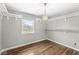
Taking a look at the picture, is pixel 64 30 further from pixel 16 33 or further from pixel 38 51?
pixel 16 33

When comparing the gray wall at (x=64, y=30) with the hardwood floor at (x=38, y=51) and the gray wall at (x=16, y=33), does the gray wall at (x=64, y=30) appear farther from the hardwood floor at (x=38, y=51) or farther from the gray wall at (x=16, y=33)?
the hardwood floor at (x=38, y=51)

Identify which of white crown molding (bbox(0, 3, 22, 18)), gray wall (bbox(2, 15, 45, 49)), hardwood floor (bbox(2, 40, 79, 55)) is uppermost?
white crown molding (bbox(0, 3, 22, 18))

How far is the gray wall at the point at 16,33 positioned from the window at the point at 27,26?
0.30 ft

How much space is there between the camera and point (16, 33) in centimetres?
161

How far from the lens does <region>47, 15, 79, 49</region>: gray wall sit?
175cm

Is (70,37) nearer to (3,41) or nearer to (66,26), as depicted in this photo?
(66,26)

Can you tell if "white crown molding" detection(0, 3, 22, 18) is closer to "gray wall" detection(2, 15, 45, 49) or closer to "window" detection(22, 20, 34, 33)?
"gray wall" detection(2, 15, 45, 49)

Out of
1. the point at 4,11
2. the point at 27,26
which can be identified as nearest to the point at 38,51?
the point at 27,26

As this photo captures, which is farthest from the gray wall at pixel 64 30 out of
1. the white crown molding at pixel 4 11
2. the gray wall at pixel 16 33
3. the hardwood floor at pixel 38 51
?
the white crown molding at pixel 4 11

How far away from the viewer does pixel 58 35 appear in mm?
2010

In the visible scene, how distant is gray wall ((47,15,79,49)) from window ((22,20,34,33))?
18.8 inches

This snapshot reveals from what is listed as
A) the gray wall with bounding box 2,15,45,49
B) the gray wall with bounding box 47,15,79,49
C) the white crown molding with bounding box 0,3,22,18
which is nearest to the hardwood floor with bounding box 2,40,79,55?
the gray wall with bounding box 2,15,45,49

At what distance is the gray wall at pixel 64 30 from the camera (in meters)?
1.75
